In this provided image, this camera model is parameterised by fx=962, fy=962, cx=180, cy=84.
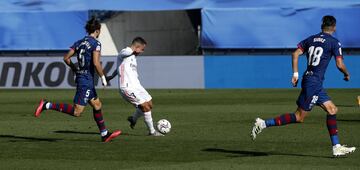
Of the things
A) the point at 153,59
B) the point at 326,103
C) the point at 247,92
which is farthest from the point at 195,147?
the point at 153,59

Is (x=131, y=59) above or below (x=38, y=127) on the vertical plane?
above

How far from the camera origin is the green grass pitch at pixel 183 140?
42.9ft

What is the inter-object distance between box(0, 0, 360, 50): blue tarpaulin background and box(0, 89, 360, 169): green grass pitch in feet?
37.5

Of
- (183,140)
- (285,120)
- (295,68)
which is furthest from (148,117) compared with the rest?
(295,68)

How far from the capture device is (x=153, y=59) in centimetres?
3703

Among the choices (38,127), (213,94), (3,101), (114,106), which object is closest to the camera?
(38,127)

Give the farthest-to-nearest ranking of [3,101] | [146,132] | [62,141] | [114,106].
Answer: [3,101]
[114,106]
[146,132]
[62,141]

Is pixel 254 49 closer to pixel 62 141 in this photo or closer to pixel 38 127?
pixel 38 127

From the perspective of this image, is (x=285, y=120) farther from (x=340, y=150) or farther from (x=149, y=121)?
(x=149, y=121)

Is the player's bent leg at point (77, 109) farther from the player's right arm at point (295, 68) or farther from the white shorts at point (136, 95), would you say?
the player's right arm at point (295, 68)

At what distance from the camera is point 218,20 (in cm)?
4000

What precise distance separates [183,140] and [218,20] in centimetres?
2410

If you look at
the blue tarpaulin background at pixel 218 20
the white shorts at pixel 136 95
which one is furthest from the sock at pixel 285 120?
the blue tarpaulin background at pixel 218 20

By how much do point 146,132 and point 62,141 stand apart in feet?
7.14
